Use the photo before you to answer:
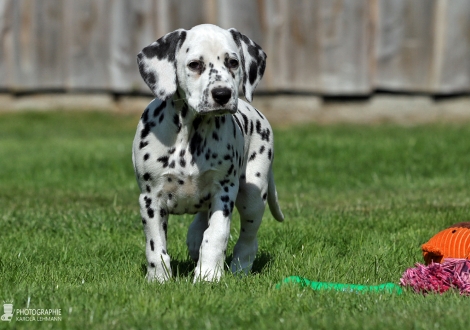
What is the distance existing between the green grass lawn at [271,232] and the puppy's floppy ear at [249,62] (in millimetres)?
1251

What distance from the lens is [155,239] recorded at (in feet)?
17.8

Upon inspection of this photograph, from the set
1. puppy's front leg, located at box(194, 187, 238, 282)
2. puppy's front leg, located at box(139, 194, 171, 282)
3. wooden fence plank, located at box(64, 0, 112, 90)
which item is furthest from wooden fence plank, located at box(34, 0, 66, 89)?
puppy's front leg, located at box(194, 187, 238, 282)

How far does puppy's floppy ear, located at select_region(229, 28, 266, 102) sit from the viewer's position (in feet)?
18.1

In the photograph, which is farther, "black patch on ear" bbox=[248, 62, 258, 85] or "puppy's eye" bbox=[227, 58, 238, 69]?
"black patch on ear" bbox=[248, 62, 258, 85]

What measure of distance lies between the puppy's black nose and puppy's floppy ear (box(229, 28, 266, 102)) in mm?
477

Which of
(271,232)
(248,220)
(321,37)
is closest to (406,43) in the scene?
(321,37)

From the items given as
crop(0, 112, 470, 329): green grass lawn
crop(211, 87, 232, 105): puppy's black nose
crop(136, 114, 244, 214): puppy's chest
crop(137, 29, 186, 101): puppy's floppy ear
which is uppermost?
crop(137, 29, 186, 101): puppy's floppy ear

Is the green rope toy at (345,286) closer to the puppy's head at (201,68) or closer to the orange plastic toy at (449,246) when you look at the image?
the orange plastic toy at (449,246)

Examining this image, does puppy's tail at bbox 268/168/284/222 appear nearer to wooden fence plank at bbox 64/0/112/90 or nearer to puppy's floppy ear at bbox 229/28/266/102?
puppy's floppy ear at bbox 229/28/266/102

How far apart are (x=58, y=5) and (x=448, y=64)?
685cm

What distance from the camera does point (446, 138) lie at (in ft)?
40.1

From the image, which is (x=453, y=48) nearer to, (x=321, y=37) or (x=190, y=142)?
(x=321, y=37)

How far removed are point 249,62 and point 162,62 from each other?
0.60 meters

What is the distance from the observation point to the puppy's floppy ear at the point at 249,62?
217 inches
